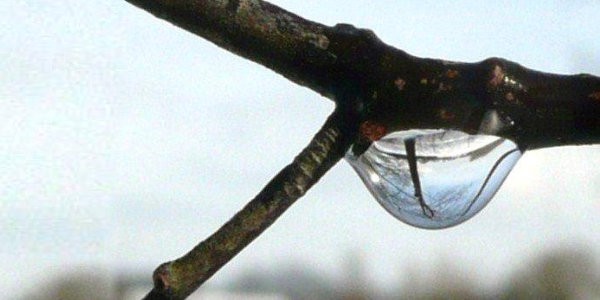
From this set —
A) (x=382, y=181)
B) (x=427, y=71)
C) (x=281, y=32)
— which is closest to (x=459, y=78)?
(x=427, y=71)

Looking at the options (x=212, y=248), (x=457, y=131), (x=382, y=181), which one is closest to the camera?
(x=212, y=248)

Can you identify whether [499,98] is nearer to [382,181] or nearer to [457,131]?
[457,131]

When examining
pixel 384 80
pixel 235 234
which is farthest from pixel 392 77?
pixel 235 234

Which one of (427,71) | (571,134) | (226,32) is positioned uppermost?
(226,32)
